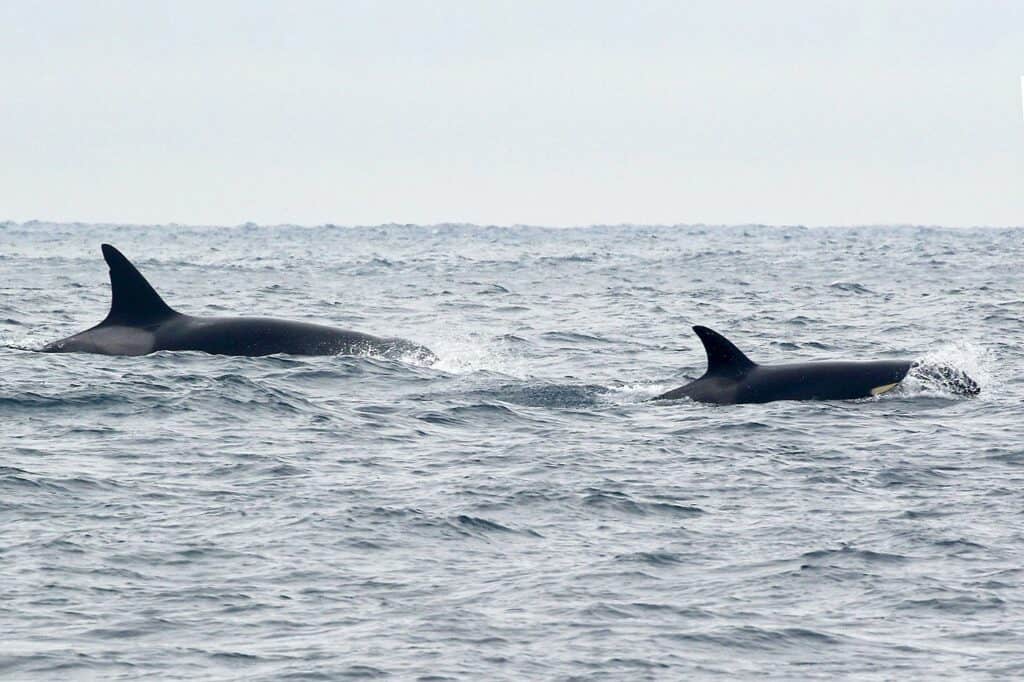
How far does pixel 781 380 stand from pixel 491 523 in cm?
705

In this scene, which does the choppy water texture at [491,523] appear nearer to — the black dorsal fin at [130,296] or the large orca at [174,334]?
the large orca at [174,334]

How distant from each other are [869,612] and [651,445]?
588 centimetres

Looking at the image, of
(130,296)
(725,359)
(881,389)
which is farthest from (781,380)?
(130,296)

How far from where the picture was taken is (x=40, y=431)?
54.3ft

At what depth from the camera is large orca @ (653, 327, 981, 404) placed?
61.9 ft

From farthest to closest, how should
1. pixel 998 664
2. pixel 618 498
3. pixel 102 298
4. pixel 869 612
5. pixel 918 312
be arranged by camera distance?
pixel 102 298 < pixel 918 312 < pixel 618 498 < pixel 869 612 < pixel 998 664

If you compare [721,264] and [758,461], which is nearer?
[758,461]

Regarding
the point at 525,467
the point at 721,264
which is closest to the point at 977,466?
the point at 525,467

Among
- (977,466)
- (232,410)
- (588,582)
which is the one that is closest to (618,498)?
(588,582)

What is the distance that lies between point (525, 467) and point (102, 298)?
27250mm

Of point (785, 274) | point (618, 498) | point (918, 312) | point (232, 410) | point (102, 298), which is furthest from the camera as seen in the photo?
point (785, 274)

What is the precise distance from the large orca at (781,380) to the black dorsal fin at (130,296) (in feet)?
23.2

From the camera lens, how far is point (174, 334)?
71.6ft

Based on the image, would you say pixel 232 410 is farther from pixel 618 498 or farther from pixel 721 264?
pixel 721 264
